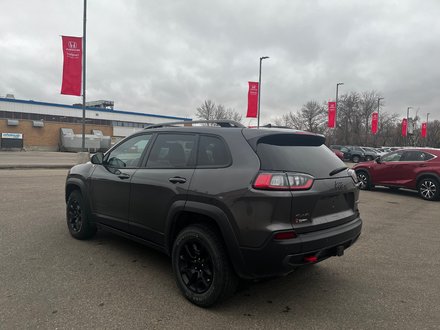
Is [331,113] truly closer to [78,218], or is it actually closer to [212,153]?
[78,218]

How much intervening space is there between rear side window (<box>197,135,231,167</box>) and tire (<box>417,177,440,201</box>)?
9138 mm

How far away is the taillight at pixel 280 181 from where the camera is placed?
2877 millimetres

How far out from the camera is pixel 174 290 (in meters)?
3.52

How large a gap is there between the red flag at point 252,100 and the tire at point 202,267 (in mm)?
20901

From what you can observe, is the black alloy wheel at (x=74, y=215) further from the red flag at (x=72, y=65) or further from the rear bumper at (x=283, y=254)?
the red flag at (x=72, y=65)

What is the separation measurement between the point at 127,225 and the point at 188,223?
3.37 feet

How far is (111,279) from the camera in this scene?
3730mm

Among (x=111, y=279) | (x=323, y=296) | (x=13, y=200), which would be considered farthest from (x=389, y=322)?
(x=13, y=200)

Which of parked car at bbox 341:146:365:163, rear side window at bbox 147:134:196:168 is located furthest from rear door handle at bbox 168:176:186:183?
parked car at bbox 341:146:365:163

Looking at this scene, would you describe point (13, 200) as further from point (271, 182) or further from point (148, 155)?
point (271, 182)

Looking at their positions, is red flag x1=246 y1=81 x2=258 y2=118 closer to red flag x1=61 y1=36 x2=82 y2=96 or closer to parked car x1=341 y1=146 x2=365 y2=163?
red flag x1=61 y1=36 x2=82 y2=96

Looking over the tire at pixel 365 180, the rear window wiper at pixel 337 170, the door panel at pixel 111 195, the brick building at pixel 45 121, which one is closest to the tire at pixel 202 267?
the door panel at pixel 111 195

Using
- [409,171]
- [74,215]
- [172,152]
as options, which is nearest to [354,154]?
[409,171]

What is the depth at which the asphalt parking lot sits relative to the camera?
2.95m
